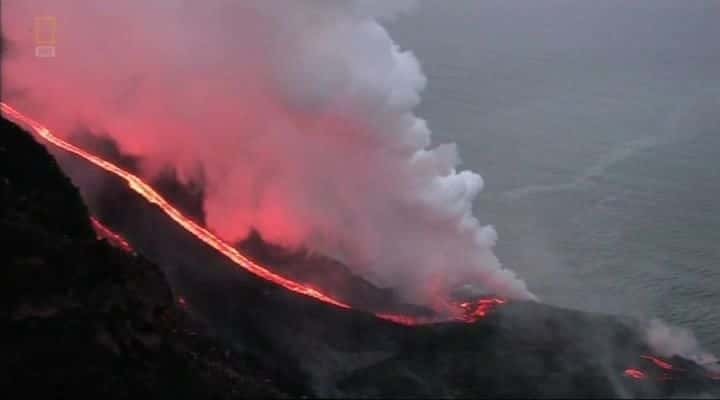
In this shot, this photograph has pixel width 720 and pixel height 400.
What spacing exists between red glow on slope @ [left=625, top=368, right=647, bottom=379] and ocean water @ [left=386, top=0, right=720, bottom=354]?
55.9 ft

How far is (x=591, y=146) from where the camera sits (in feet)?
283

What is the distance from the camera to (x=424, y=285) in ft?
136

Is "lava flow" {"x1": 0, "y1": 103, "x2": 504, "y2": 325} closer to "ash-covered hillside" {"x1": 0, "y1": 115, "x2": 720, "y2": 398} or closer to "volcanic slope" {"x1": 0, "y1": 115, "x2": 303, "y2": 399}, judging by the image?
"ash-covered hillside" {"x1": 0, "y1": 115, "x2": 720, "y2": 398}

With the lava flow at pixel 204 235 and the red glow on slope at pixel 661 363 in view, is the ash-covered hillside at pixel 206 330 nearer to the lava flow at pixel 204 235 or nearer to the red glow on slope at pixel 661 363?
the red glow on slope at pixel 661 363

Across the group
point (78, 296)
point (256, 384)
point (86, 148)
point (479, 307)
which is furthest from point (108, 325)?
point (479, 307)

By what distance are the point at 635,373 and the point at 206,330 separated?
1578 cm

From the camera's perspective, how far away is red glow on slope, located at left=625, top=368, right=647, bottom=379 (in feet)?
108

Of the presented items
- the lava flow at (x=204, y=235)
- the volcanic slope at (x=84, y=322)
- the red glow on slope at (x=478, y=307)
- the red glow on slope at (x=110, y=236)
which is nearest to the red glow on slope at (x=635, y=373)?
the red glow on slope at (x=478, y=307)

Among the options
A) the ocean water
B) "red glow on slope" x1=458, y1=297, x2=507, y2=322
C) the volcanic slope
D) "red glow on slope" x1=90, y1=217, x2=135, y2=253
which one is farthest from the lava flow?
the ocean water

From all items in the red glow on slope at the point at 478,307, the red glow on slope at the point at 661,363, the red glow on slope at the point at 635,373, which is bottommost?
the red glow on slope at the point at 635,373

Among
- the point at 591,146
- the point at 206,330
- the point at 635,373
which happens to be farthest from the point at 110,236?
the point at 591,146

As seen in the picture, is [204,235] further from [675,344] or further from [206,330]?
[675,344]

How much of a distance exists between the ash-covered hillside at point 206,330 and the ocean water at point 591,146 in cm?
1787

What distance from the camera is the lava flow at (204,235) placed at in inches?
1404
